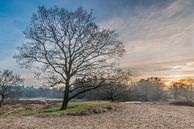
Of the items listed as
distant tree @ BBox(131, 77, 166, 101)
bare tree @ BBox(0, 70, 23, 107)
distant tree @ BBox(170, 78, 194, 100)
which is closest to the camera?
bare tree @ BBox(0, 70, 23, 107)

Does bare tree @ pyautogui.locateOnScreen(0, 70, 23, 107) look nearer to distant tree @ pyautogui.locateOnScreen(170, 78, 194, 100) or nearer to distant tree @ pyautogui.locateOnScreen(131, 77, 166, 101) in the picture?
distant tree @ pyautogui.locateOnScreen(131, 77, 166, 101)

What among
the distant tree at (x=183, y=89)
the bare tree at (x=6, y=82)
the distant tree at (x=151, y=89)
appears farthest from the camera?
the distant tree at (x=183, y=89)

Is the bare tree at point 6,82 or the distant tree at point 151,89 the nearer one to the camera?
the bare tree at point 6,82

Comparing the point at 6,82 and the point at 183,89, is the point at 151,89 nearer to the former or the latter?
the point at 183,89

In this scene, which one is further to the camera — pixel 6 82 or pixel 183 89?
pixel 183 89

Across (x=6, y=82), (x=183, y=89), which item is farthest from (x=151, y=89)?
(x=6, y=82)

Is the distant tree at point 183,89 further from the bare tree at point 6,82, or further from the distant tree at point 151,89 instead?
the bare tree at point 6,82

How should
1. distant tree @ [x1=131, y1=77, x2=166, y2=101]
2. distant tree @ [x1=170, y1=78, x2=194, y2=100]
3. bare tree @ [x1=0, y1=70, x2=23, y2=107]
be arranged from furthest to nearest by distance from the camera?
1. distant tree @ [x1=170, y1=78, x2=194, y2=100]
2. distant tree @ [x1=131, y1=77, x2=166, y2=101]
3. bare tree @ [x1=0, y1=70, x2=23, y2=107]

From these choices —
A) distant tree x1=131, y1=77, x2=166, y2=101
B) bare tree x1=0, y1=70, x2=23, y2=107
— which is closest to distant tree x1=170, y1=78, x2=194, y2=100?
distant tree x1=131, y1=77, x2=166, y2=101

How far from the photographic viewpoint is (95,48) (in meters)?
29.9

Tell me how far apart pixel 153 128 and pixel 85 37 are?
14.8 meters

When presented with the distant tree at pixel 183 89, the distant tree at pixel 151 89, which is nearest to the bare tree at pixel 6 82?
the distant tree at pixel 151 89

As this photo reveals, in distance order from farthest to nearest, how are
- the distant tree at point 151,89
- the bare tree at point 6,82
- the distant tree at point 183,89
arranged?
1. the distant tree at point 183,89
2. the distant tree at point 151,89
3. the bare tree at point 6,82

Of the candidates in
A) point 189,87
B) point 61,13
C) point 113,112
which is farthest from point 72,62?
point 189,87
